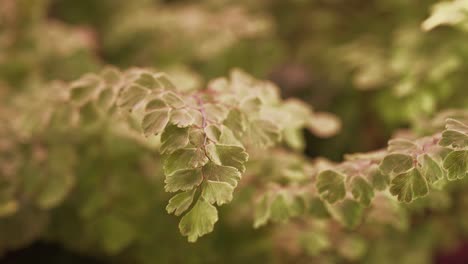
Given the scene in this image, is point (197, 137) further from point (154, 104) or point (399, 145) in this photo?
point (399, 145)

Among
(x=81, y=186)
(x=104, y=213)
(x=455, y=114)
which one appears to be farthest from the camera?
(x=81, y=186)

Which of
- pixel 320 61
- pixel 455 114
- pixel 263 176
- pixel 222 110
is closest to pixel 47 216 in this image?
pixel 263 176

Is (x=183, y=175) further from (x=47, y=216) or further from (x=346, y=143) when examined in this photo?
(x=346, y=143)

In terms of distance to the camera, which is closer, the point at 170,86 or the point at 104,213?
the point at 170,86

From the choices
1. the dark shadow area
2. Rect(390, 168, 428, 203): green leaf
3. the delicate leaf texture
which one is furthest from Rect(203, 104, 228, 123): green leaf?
the dark shadow area

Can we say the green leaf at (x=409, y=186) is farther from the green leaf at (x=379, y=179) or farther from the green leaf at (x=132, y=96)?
the green leaf at (x=132, y=96)

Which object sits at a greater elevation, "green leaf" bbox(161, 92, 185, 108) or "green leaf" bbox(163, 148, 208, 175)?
"green leaf" bbox(161, 92, 185, 108)

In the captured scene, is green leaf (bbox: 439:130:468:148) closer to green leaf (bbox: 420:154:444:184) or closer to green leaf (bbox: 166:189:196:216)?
green leaf (bbox: 420:154:444:184)
